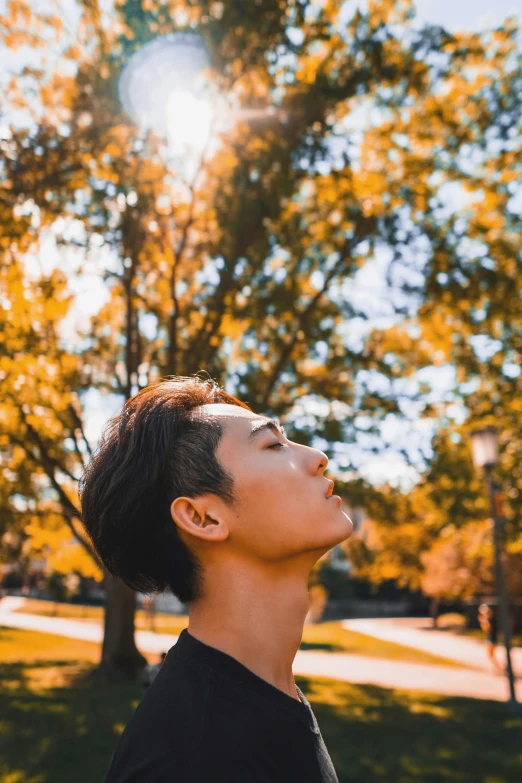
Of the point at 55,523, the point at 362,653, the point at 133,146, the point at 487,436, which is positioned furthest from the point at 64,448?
the point at 362,653

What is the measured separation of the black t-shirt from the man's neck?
6 centimetres

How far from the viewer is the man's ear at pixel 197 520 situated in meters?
1.54

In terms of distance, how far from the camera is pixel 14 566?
47906 millimetres

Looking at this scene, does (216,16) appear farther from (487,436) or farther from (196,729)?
(196,729)

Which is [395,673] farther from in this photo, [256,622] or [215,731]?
[215,731]

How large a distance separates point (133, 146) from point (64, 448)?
7278 millimetres

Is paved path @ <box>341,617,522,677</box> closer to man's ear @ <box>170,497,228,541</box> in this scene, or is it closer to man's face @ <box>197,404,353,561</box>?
man's face @ <box>197,404,353,561</box>

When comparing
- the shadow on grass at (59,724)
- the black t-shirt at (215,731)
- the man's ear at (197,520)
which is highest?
the man's ear at (197,520)

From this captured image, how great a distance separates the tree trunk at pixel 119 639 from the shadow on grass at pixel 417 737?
146 inches

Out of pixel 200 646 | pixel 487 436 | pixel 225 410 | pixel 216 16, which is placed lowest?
pixel 200 646

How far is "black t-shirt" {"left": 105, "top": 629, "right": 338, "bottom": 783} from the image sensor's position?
1.18 metres

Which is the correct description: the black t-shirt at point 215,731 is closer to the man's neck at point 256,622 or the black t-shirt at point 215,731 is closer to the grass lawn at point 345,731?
the man's neck at point 256,622

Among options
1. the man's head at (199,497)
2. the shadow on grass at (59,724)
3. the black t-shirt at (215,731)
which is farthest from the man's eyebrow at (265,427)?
the shadow on grass at (59,724)

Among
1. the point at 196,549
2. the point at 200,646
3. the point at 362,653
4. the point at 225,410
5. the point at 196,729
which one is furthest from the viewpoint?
the point at 362,653
